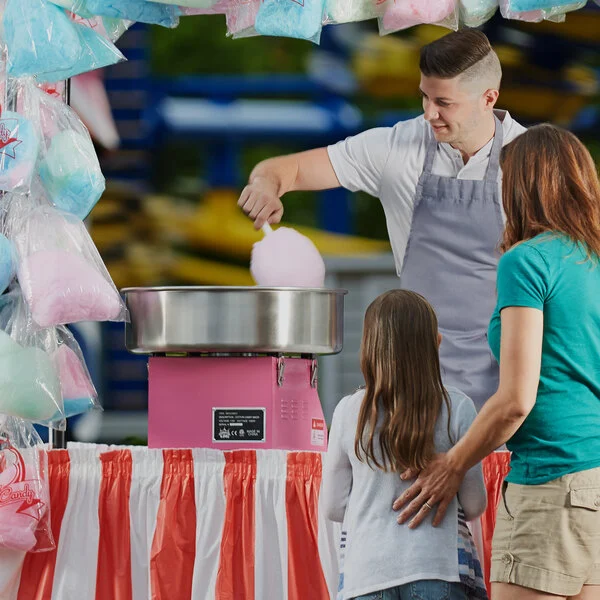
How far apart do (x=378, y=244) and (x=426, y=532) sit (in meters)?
2.35

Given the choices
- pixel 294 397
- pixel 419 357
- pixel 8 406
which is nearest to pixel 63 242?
pixel 8 406

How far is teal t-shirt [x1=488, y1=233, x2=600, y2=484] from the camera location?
5.82 feet

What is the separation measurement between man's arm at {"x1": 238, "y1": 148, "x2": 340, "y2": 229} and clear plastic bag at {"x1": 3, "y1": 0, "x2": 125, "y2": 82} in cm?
59

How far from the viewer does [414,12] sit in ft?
8.68

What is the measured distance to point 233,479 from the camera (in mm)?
2484

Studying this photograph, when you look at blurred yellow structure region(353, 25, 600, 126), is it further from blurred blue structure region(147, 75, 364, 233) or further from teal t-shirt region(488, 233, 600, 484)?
teal t-shirt region(488, 233, 600, 484)

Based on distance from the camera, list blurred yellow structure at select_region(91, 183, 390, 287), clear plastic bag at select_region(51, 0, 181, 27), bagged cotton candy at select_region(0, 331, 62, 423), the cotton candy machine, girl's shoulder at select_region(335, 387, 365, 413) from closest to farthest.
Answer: girl's shoulder at select_region(335, 387, 365, 413), bagged cotton candy at select_region(0, 331, 62, 423), clear plastic bag at select_region(51, 0, 181, 27), the cotton candy machine, blurred yellow structure at select_region(91, 183, 390, 287)

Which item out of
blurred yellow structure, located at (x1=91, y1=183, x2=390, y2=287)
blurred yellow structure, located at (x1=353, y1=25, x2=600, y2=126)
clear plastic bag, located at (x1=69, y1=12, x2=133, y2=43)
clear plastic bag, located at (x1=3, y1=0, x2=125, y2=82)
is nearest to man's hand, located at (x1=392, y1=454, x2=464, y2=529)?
clear plastic bag, located at (x1=3, y1=0, x2=125, y2=82)

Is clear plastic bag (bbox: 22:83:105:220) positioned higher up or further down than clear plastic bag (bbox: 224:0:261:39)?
further down

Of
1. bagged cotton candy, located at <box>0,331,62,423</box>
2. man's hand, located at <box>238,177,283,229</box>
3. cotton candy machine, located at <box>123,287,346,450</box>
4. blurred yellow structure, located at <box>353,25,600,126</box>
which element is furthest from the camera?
blurred yellow structure, located at <box>353,25,600,126</box>

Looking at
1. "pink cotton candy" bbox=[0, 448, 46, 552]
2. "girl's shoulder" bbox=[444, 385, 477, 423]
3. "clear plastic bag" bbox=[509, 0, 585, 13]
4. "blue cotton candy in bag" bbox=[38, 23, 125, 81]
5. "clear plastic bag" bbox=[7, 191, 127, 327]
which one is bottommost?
"pink cotton candy" bbox=[0, 448, 46, 552]

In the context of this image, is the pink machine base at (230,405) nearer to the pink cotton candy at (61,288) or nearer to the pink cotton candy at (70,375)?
the pink cotton candy at (70,375)

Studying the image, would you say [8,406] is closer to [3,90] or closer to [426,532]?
[3,90]

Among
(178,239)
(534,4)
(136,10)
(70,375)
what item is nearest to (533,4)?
(534,4)
